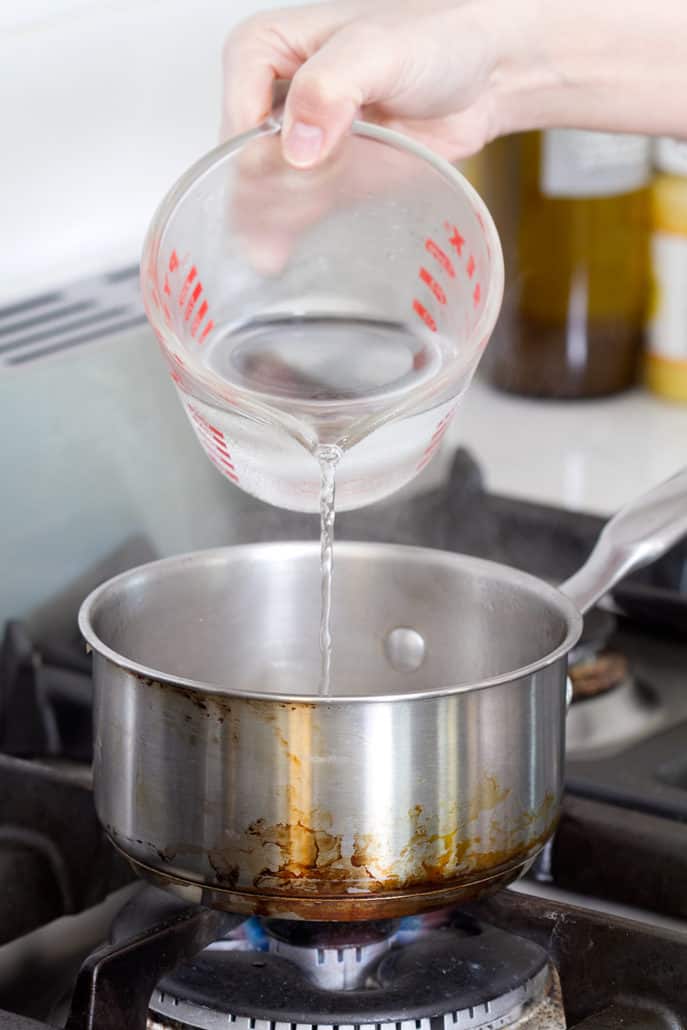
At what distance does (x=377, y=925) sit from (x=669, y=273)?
0.80m

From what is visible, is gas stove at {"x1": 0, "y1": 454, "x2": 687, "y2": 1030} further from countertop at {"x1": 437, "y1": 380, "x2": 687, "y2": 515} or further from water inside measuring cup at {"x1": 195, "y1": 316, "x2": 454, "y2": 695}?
countertop at {"x1": 437, "y1": 380, "x2": 687, "y2": 515}

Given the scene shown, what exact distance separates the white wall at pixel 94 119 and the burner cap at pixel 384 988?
515 mm

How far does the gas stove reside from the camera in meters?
0.55

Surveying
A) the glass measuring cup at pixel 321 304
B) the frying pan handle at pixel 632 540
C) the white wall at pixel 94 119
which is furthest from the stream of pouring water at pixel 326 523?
the white wall at pixel 94 119

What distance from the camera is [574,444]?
1242 mm

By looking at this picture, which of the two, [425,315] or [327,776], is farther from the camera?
[425,315]

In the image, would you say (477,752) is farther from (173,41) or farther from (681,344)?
(681,344)

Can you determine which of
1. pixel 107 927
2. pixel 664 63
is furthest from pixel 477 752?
pixel 664 63

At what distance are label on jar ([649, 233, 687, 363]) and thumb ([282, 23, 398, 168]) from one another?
631 mm

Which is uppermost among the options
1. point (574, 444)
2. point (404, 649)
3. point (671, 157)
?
point (671, 157)

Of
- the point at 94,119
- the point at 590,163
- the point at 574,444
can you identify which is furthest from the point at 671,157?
the point at 94,119

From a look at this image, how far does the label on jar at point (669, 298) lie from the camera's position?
4.12ft

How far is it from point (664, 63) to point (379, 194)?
23 cm

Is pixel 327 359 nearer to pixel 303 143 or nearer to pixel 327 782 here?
pixel 303 143
